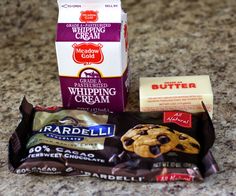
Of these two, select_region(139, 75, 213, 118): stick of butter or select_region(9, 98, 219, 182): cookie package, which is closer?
select_region(9, 98, 219, 182): cookie package

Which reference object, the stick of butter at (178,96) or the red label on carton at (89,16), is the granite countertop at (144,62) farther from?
the red label on carton at (89,16)

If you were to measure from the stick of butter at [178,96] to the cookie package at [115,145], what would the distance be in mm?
16

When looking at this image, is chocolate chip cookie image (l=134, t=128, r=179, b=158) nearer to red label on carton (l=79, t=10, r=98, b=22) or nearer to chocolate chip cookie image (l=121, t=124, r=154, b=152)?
chocolate chip cookie image (l=121, t=124, r=154, b=152)

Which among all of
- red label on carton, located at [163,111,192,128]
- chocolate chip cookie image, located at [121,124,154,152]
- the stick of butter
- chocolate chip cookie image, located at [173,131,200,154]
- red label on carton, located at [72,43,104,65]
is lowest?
chocolate chip cookie image, located at [173,131,200,154]

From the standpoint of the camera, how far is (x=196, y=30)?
4.10ft

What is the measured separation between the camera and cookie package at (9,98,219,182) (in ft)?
2.69

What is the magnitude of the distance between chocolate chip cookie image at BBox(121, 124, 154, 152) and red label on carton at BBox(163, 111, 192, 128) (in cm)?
3

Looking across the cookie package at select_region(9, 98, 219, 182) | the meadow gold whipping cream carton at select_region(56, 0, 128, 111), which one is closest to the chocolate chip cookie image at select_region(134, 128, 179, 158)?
the cookie package at select_region(9, 98, 219, 182)

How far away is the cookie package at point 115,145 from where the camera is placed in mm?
820

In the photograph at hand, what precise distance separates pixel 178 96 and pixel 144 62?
23 cm

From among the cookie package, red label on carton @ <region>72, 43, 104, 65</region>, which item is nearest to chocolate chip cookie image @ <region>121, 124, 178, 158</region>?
the cookie package

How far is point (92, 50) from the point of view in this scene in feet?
3.00

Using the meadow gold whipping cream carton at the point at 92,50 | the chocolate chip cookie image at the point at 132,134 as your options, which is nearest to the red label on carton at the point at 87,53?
the meadow gold whipping cream carton at the point at 92,50

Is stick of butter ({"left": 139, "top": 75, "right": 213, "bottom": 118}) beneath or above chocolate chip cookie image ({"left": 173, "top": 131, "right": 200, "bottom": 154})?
above
